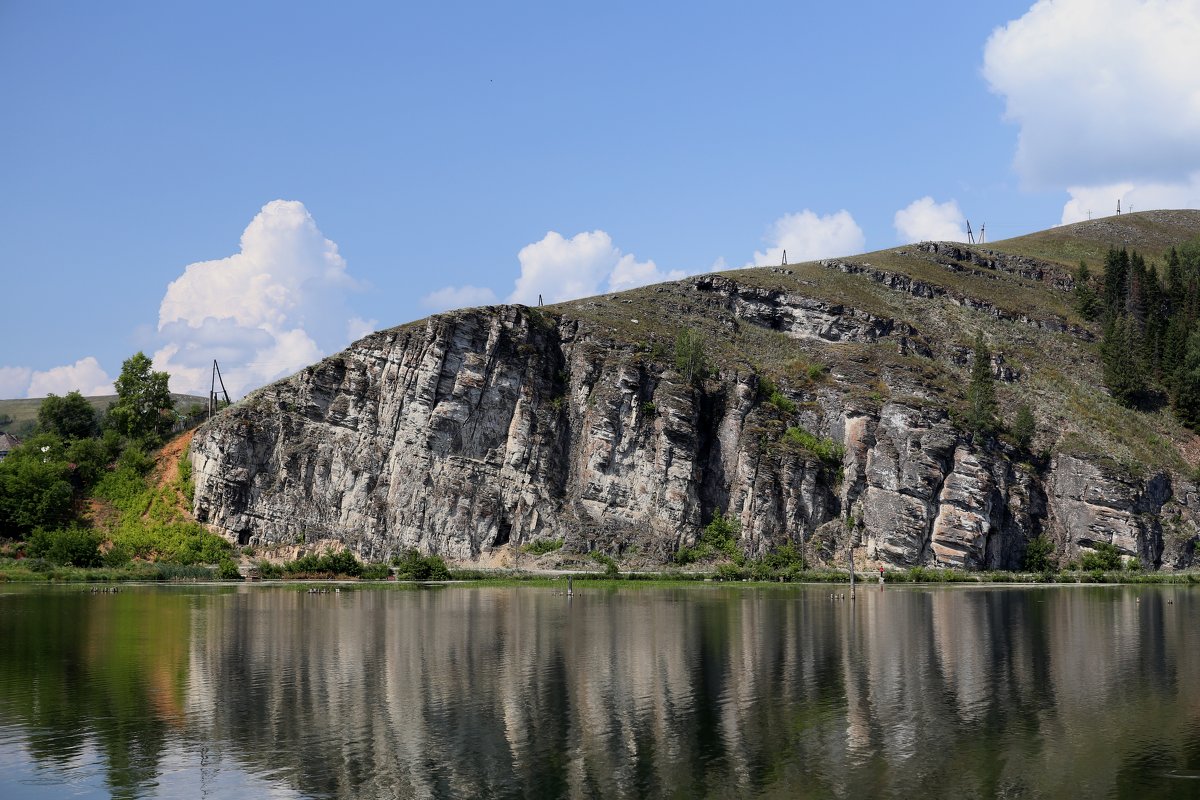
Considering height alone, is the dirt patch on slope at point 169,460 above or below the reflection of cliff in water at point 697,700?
above

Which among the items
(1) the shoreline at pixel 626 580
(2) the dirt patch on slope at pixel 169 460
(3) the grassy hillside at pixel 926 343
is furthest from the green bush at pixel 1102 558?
(2) the dirt patch on slope at pixel 169 460

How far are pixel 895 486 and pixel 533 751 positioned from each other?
99964 millimetres

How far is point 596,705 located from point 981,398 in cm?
10561

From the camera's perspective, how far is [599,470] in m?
132

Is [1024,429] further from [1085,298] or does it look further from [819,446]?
[1085,298]

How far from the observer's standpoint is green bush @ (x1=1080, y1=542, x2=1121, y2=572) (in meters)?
125

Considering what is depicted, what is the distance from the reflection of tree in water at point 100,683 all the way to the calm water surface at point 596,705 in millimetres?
174

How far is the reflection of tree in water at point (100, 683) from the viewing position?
3612 centimetres

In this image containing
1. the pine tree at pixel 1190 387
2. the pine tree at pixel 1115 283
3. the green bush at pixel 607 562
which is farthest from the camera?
the pine tree at pixel 1115 283

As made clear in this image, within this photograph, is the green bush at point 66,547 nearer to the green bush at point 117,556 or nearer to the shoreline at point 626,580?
the green bush at point 117,556

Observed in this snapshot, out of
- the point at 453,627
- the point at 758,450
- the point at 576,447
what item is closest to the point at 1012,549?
the point at 758,450

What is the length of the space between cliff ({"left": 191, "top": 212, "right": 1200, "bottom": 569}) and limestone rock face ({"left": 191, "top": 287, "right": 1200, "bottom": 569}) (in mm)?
233

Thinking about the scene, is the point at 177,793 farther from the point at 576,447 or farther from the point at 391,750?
the point at 576,447

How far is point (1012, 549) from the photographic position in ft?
424
